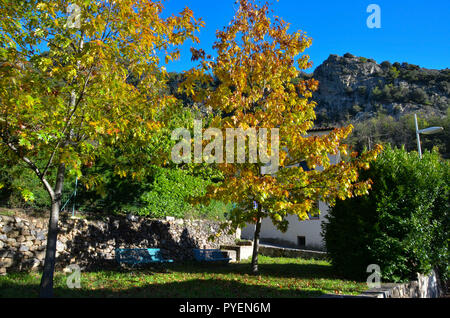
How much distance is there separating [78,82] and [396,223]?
9.35 meters

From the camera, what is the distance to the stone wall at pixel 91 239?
818 centimetres

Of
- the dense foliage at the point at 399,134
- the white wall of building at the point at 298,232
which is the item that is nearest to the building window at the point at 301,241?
the white wall of building at the point at 298,232

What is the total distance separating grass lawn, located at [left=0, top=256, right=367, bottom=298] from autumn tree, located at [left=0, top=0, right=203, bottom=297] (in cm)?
159

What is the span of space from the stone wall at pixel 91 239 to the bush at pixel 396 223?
613 centimetres

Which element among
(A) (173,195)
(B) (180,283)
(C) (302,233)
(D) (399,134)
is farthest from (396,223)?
(D) (399,134)

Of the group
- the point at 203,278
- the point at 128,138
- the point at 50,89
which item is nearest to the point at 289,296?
the point at 203,278

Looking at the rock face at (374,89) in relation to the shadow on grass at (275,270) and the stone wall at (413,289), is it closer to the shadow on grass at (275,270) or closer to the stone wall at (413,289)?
the stone wall at (413,289)

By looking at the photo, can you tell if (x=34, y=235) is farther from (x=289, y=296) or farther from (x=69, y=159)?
(x=289, y=296)

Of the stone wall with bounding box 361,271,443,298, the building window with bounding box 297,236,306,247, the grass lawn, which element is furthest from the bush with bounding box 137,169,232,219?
the stone wall with bounding box 361,271,443,298

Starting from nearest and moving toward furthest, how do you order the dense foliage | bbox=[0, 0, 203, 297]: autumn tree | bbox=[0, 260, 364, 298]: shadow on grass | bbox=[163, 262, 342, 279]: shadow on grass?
1. bbox=[0, 0, 203, 297]: autumn tree
2. bbox=[0, 260, 364, 298]: shadow on grass
3. bbox=[163, 262, 342, 279]: shadow on grass
4. the dense foliage

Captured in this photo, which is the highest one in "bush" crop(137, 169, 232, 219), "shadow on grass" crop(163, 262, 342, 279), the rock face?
the rock face

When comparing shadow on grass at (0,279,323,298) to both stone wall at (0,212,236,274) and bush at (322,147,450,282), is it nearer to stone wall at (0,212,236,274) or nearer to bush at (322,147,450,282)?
stone wall at (0,212,236,274)

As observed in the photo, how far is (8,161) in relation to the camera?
662 centimetres

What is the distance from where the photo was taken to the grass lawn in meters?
6.88
